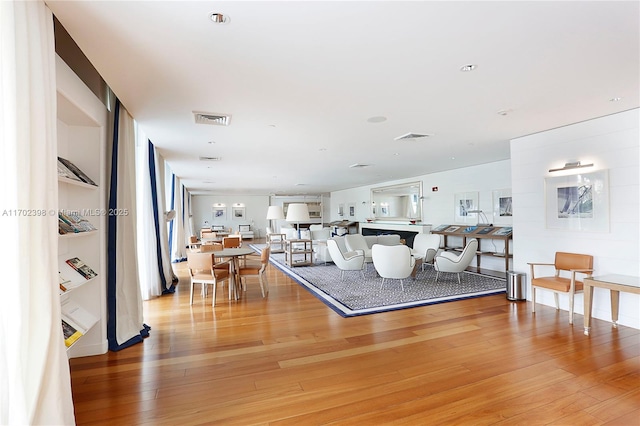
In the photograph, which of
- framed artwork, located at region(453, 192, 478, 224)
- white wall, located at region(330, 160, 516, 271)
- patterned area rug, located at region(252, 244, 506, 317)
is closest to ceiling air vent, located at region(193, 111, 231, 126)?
patterned area rug, located at region(252, 244, 506, 317)

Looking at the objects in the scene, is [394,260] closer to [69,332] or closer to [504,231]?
[504,231]

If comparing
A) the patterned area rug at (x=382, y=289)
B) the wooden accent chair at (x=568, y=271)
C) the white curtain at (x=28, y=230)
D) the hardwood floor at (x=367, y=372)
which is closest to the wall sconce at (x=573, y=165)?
the wooden accent chair at (x=568, y=271)

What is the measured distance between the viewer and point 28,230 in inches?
62.8

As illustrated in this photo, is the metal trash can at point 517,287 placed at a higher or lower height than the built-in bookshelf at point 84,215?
lower

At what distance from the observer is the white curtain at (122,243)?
10.5ft

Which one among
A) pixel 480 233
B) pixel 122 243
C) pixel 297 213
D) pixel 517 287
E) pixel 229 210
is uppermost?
pixel 229 210

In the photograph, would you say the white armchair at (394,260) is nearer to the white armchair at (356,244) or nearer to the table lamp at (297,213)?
the white armchair at (356,244)

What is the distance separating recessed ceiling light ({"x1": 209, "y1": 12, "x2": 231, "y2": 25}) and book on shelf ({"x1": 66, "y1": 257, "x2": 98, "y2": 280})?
2.51m

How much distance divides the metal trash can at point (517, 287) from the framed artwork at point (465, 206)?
308 centimetres

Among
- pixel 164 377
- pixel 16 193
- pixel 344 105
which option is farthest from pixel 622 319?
pixel 16 193

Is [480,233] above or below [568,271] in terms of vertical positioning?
above

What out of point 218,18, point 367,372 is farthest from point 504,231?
point 218,18

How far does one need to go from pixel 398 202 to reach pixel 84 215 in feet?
30.5

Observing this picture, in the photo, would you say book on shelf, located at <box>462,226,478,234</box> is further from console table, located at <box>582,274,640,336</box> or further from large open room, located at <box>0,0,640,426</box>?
console table, located at <box>582,274,640,336</box>
